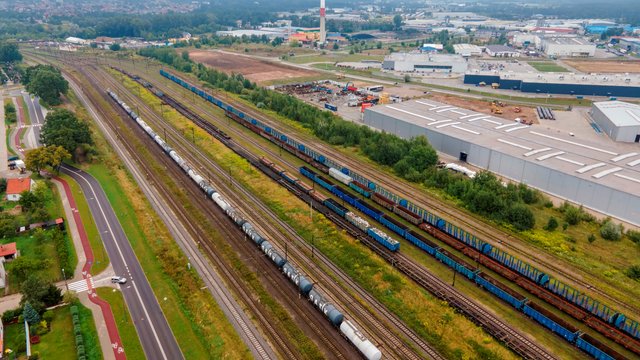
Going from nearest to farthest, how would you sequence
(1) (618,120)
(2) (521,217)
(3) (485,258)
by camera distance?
(3) (485,258), (2) (521,217), (1) (618,120)

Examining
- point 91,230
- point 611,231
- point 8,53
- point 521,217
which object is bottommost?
point 91,230

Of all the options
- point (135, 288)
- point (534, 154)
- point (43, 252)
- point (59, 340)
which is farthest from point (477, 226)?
point (43, 252)

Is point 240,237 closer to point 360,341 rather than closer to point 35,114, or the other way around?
point 360,341

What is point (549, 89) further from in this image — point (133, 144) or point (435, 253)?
point (133, 144)

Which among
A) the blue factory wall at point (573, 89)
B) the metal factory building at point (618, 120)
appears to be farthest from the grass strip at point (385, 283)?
the blue factory wall at point (573, 89)

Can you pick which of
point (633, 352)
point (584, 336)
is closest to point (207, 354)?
point (584, 336)

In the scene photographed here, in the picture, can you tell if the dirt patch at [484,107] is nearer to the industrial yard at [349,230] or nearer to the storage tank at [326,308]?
the industrial yard at [349,230]

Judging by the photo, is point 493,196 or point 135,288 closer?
point 135,288
